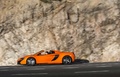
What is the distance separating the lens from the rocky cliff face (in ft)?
87.2

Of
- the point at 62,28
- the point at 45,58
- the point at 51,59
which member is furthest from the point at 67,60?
the point at 62,28

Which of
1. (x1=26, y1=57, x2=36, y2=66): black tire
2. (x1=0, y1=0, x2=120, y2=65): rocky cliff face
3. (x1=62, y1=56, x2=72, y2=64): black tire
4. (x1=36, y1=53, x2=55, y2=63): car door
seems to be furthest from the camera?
(x1=0, y1=0, x2=120, y2=65): rocky cliff face

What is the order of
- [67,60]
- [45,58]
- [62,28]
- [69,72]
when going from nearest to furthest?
[69,72] → [67,60] → [45,58] → [62,28]

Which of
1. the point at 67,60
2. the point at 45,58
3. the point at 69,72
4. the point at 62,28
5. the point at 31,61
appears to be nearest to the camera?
the point at 69,72

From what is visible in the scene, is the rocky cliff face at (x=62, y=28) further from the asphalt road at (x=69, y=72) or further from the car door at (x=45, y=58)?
the asphalt road at (x=69, y=72)

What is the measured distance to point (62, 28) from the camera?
27828 mm

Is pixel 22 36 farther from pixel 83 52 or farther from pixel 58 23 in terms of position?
pixel 83 52

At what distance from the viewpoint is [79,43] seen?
88.5 ft

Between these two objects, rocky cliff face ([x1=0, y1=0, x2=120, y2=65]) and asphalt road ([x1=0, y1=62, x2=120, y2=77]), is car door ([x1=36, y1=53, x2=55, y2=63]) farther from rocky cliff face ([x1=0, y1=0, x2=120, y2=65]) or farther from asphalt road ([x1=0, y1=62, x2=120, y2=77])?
asphalt road ([x1=0, y1=62, x2=120, y2=77])

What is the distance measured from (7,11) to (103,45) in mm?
9077

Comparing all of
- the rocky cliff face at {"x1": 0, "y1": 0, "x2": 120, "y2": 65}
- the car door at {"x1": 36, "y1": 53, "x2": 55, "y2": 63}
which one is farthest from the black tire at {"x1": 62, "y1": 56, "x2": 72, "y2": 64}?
the rocky cliff face at {"x1": 0, "y1": 0, "x2": 120, "y2": 65}

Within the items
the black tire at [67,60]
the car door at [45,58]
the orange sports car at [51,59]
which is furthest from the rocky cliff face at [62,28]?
the car door at [45,58]

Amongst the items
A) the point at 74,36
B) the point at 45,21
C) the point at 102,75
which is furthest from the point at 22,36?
the point at 102,75

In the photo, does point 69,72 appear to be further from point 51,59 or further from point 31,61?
point 31,61
